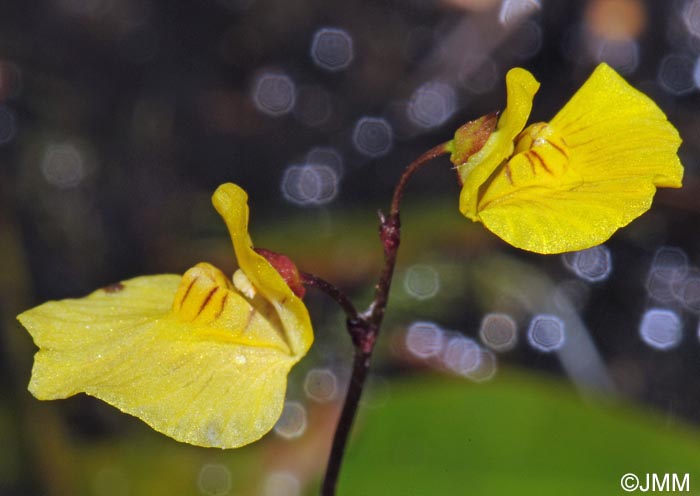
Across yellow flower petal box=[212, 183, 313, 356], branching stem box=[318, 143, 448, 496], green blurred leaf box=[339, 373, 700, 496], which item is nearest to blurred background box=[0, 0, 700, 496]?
green blurred leaf box=[339, 373, 700, 496]

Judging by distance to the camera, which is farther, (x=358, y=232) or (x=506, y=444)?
(x=358, y=232)

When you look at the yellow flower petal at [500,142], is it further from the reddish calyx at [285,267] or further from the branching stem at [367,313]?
the reddish calyx at [285,267]

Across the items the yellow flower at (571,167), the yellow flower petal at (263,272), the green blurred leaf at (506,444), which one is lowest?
the green blurred leaf at (506,444)

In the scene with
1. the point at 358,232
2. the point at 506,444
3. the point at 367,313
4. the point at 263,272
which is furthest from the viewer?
the point at 358,232

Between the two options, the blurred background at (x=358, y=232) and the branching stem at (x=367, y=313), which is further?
the blurred background at (x=358, y=232)

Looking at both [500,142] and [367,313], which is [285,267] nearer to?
[367,313]

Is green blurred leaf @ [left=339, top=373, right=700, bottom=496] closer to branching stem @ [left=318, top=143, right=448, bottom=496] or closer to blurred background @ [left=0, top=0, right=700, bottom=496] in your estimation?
blurred background @ [left=0, top=0, right=700, bottom=496]

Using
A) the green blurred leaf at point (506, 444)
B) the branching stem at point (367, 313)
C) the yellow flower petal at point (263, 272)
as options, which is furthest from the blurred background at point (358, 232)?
the yellow flower petal at point (263, 272)

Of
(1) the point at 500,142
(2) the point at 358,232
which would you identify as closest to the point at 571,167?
(1) the point at 500,142
